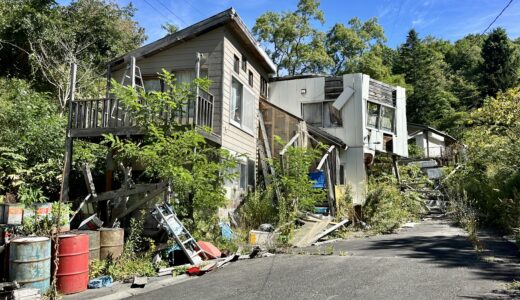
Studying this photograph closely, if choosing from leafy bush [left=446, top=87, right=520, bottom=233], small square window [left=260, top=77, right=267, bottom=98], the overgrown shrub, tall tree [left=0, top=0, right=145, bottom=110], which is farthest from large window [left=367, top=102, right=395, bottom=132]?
tall tree [left=0, top=0, right=145, bottom=110]

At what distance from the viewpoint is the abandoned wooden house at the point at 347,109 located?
19.9 meters

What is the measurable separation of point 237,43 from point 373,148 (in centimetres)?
1002

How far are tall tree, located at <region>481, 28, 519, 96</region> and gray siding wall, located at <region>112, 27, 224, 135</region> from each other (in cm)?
4295

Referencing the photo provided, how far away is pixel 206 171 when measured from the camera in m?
9.36

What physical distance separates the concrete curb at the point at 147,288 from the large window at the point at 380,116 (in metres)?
15.1

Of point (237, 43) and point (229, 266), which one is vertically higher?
point (237, 43)

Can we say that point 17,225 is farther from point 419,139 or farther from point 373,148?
point 419,139

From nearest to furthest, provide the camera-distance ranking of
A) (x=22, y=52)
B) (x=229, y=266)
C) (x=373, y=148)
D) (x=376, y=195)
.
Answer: (x=229, y=266) < (x=376, y=195) < (x=373, y=148) < (x=22, y=52)

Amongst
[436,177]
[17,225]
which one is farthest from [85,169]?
[436,177]

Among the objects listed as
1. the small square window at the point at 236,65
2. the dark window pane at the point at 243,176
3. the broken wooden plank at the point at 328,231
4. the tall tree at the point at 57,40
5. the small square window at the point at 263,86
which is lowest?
the broken wooden plank at the point at 328,231

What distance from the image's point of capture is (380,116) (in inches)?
832

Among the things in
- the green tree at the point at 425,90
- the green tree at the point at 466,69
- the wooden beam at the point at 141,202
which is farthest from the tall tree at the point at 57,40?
the green tree at the point at 466,69

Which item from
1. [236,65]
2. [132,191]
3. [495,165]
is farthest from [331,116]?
[132,191]

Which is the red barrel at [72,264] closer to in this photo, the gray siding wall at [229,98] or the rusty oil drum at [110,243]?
the rusty oil drum at [110,243]
